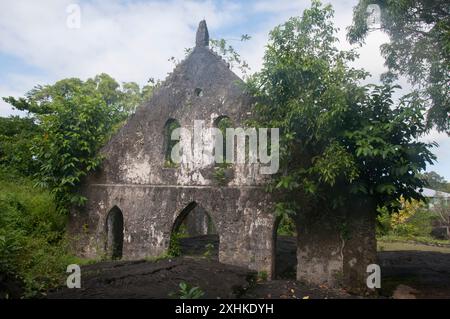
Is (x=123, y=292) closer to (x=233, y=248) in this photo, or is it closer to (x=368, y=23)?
(x=233, y=248)

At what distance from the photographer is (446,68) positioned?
31.6 feet

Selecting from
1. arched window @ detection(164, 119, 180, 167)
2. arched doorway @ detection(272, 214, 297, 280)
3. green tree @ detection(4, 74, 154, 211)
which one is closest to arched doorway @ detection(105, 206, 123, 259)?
green tree @ detection(4, 74, 154, 211)

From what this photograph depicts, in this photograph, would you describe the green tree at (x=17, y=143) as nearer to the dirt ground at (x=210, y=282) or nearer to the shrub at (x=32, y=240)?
the shrub at (x=32, y=240)

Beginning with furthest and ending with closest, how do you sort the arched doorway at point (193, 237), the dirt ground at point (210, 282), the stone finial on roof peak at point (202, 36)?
the stone finial on roof peak at point (202, 36) < the arched doorway at point (193, 237) < the dirt ground at point (210, 282)

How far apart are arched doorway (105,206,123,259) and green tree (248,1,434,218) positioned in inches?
198

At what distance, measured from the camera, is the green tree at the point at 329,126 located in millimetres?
8023

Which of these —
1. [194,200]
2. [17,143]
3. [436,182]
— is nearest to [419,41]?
[194,200]

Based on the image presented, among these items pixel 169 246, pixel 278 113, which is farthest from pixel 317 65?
pixel 169 246

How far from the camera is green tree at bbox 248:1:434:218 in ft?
26.3

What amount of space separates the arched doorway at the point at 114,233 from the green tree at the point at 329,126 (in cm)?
503

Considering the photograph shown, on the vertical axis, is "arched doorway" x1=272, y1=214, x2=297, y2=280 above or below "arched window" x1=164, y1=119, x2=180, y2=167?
below

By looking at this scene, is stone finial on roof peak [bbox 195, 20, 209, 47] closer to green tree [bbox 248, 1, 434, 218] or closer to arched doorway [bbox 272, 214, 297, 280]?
green tree [bbox 248, 1, 434, 218]

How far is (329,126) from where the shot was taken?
26.6 ft

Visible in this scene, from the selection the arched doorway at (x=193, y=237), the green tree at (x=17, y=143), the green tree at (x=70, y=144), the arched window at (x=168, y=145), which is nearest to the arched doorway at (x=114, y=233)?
the green tree at (x=70, y=144)
